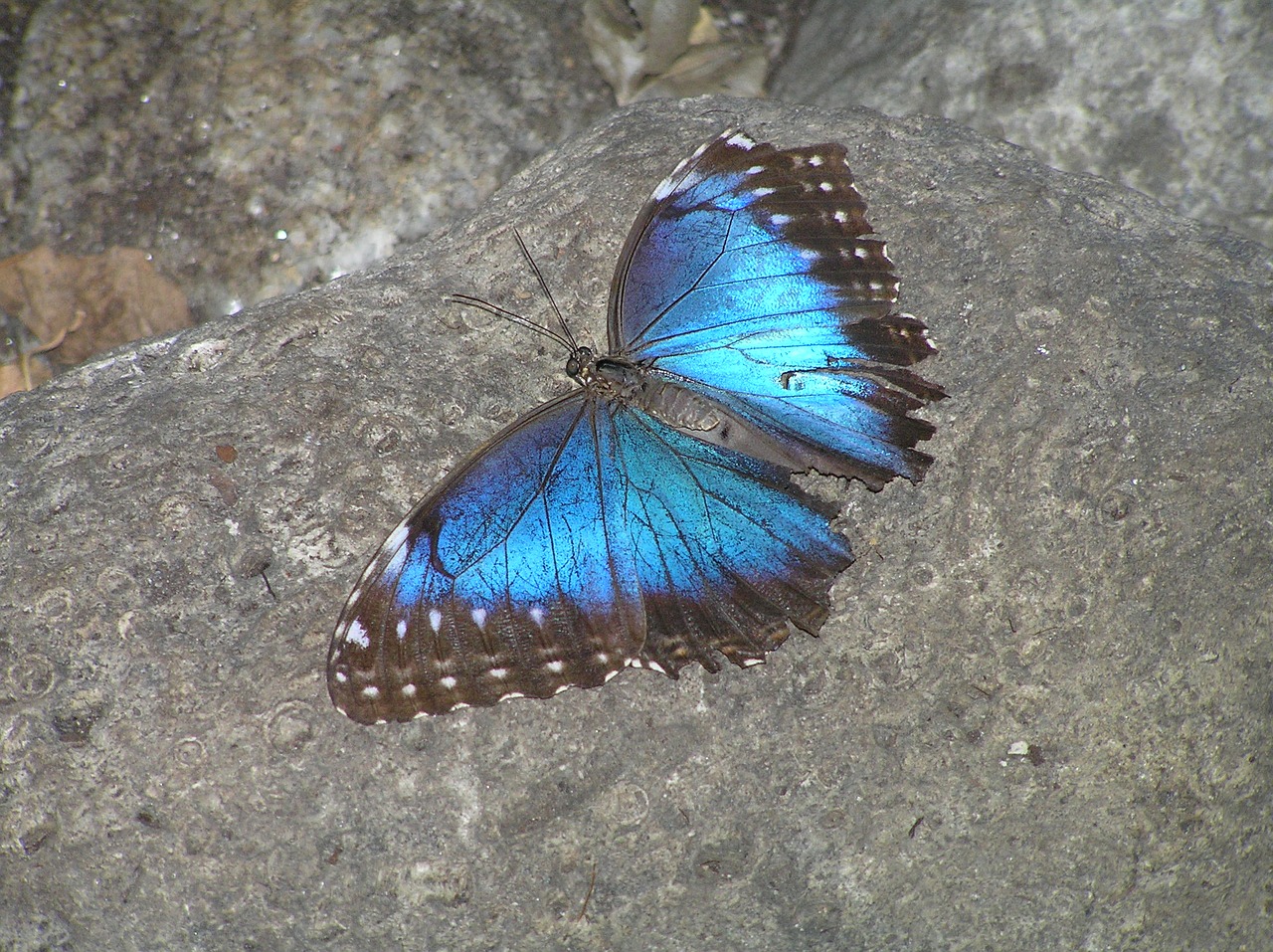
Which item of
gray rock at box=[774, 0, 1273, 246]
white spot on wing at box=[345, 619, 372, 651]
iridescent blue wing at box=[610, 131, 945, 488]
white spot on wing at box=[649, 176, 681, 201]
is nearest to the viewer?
white spot on wing at box=[345, 619, 372, 651]

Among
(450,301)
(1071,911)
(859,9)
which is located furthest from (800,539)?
(859,9)

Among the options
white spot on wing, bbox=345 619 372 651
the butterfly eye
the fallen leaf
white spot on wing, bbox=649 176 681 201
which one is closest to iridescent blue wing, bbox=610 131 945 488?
white spot on wing, bbox=649 176 681 201

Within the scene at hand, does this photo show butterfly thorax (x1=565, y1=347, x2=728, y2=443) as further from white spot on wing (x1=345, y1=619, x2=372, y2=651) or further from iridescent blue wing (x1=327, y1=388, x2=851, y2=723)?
white spot on wing (x1=345, y1=619, x2=372, y2=651)

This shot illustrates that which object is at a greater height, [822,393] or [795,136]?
[795,136]

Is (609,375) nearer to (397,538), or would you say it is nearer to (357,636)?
(397,538)

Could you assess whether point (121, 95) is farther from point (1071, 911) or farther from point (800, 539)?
point (1071, 911)

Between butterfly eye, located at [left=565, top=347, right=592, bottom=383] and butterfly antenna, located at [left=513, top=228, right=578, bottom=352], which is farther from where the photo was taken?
butterfly antenna, located at [left=513, top=228, right=578, bottom=352]
